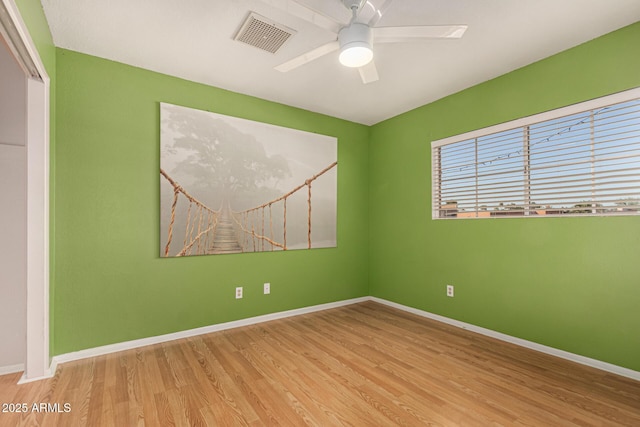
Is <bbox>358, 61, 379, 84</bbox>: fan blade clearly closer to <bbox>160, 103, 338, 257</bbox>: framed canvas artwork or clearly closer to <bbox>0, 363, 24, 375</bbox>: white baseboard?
<bbox>160, 103, 338, 257</bbox>: framed canvas artwork

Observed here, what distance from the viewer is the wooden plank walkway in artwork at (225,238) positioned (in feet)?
9.97

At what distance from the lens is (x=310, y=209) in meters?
3.72

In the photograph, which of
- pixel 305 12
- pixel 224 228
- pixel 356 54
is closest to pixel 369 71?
pixel 356 54

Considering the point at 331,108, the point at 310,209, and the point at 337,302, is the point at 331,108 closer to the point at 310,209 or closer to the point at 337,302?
the point at 310,209

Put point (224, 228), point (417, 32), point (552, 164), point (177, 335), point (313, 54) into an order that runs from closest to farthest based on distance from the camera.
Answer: point (417, 32), point (313, 54), point (552, 164), point (177, 335), point (224, 228)

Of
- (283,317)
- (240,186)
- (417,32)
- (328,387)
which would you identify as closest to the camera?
(417,32)

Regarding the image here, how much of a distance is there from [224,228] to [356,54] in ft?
6.87

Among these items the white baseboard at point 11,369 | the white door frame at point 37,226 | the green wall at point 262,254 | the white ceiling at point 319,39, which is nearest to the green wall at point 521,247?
the green wall at point 262,254

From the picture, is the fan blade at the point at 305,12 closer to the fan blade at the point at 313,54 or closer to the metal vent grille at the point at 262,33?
the fan blade at the point at 313,54

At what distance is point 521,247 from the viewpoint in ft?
8.85

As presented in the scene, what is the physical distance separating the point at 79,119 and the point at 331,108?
250cm

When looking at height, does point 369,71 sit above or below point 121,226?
above

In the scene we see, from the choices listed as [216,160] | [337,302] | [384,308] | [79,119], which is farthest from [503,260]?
[79,119]

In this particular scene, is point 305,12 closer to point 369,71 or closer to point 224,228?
point 369,71
